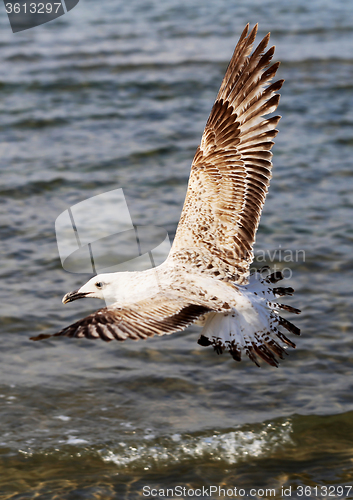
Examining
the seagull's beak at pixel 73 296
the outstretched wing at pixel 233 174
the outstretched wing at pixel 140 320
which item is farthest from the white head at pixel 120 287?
the outstretched wing at pixel 233 174

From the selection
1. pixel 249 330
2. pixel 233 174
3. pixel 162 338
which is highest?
pixel 233 174

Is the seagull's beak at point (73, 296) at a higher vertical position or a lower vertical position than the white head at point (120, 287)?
lower

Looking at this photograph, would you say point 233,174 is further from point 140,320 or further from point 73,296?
point 140,320

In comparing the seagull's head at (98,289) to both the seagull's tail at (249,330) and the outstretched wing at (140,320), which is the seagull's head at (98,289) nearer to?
the outstretched wing at (140,320)

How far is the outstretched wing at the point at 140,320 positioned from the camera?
388 cm

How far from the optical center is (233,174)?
519 centimetres

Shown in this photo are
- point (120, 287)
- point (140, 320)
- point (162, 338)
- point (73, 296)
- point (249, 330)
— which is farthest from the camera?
point (162, 338)

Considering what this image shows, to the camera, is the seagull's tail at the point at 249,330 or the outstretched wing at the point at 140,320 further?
the seagull's tail at the point at 249,330

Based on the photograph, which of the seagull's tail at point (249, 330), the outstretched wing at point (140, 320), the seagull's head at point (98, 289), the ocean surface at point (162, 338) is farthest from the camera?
the ocean surface at point (162, 338)

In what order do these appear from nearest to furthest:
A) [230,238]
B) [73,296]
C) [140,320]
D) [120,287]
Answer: [140,320] → [120,287] → [73,296] → [230,238]

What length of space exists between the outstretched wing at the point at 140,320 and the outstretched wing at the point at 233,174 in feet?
2.37

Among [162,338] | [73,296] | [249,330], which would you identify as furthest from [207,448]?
[73,296]

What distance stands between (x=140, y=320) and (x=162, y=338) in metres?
2.26

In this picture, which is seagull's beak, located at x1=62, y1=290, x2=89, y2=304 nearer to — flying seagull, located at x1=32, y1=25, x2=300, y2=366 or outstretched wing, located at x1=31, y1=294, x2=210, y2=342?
flying seagull, located at x1=32, y1=25, x2=300, y2=366
